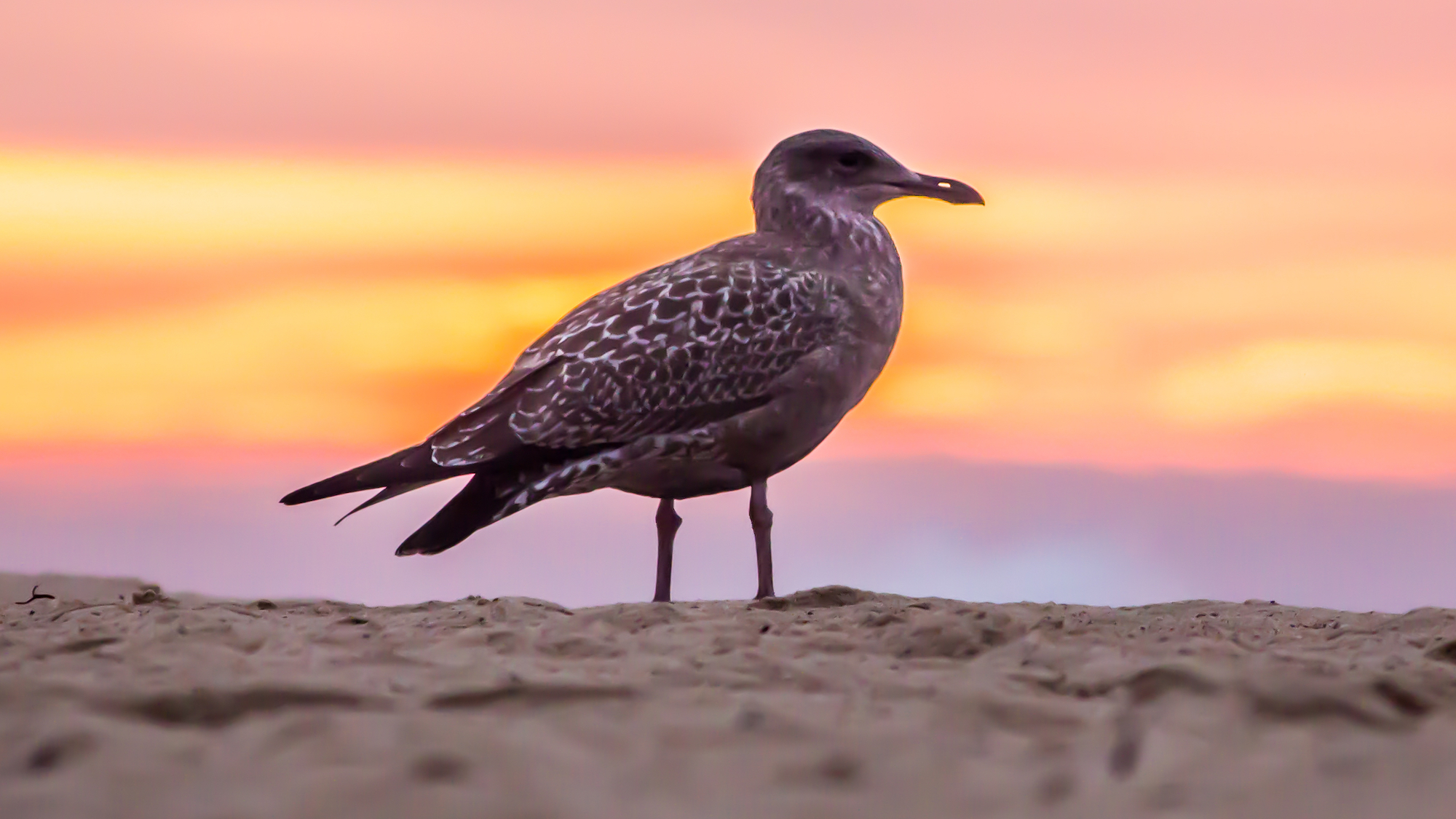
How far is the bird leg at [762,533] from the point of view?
8672 mm

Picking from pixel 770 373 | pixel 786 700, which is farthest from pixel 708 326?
pixel 786 700

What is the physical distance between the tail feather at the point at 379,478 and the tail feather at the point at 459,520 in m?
0.16

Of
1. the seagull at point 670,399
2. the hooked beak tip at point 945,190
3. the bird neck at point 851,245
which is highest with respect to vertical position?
the hooked beak tip at point 945,190

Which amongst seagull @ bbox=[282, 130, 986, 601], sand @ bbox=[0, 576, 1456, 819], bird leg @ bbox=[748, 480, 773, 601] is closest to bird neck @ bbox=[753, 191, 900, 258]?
seagull @ bbox=[282, 130, 986, 601]

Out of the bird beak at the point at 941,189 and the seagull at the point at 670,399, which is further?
the bird beak at the point at 941,189

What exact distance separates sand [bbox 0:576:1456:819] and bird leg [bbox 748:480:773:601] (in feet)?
6.88

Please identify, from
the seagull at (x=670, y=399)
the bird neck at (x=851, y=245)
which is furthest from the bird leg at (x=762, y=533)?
the bird neck at (x=851, y=245)

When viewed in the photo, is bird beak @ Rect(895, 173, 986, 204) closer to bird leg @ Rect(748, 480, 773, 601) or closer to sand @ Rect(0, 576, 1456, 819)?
bird leg @ Rect(748, 480, 773, 601)

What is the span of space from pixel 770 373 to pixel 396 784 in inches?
197

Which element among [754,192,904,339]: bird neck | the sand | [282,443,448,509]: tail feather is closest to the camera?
the sand

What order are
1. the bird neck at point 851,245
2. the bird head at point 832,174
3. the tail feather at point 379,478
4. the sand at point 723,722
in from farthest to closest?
the bird head at point 832,174
the bird neck at point 851,245
the tail feather at point 379,478
the sand at point 723,722

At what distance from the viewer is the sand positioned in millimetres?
3820

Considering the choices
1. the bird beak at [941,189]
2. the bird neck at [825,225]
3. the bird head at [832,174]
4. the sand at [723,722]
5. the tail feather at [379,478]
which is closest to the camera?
the sand at [723,722]

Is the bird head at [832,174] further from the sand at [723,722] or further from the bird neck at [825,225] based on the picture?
the sand at [723,722]
